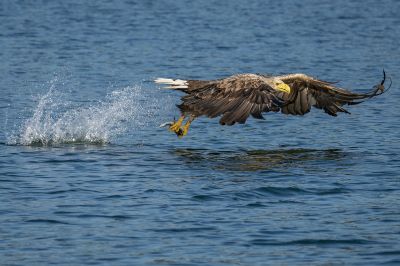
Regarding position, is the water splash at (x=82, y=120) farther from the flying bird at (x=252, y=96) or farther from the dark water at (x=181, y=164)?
the flying bird at (x=252, y=96)

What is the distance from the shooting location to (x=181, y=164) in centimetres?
1262

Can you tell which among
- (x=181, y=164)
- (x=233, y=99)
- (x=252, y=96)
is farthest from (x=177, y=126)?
(x=252, y=96)

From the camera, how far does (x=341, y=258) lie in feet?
29.4

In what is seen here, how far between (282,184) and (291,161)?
137 cm

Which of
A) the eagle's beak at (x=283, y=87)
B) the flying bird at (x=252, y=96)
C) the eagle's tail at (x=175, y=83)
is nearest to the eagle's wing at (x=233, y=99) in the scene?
the flying bird at (x=252, y=96)

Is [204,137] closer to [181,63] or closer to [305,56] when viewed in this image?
[181,63]

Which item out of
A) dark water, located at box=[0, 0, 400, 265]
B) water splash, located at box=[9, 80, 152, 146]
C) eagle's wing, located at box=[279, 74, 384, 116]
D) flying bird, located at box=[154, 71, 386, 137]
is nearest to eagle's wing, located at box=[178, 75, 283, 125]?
flying bird, located at box=[154, 71, 386, 137]

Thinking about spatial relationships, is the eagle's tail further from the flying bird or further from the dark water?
the dark water

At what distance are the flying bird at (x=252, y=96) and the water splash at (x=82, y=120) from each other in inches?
54.6

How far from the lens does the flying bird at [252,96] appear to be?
11.9 meters

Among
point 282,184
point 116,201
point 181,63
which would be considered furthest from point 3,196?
point 181,63

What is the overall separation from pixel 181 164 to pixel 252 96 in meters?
1.25

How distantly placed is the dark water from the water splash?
1.4 inches

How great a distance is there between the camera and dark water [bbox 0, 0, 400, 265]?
9.30 metres
